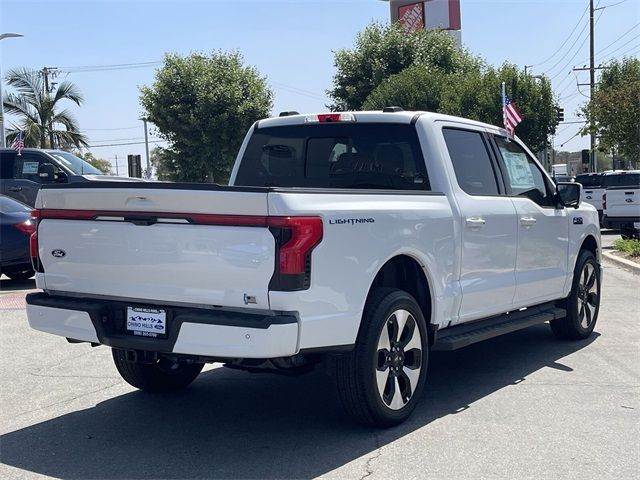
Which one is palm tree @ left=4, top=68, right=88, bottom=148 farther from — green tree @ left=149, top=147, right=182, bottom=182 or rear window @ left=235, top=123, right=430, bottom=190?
rear window @ left=235, top=123, right=430, bottom=190

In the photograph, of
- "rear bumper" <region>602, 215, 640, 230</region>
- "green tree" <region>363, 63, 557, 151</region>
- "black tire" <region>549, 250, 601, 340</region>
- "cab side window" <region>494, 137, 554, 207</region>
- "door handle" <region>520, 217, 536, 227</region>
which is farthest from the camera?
"green tree" <region>363, 63, 557, 151</region>

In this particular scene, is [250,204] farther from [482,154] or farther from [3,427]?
[482,154]

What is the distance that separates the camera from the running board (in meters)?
5.74

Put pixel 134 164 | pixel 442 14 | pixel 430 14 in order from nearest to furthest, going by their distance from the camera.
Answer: pixel 134 164 → pixel 442 14 → pixel 430 14

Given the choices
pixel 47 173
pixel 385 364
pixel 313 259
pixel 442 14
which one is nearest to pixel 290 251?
pixel 313 259

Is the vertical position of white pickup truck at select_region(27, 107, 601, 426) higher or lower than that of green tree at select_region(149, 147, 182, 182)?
lower

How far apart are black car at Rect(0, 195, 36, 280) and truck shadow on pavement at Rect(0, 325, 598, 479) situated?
6.45m

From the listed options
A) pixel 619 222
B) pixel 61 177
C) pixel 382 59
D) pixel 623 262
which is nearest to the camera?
pixel 623 262

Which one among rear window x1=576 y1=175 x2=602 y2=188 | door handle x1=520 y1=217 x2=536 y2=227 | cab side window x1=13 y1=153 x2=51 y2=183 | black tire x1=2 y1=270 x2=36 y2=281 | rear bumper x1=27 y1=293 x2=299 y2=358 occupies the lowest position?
black tire x1=2 y1=270 x2=36 y2=281

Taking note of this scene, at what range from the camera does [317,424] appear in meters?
5.36

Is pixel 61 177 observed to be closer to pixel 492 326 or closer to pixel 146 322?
pixel 492 326

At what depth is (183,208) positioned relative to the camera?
459cm

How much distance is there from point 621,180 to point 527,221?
17.0 metres

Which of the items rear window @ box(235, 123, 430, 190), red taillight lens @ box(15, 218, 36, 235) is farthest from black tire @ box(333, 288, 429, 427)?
red taillight lens @ box(15, 218, 36, 235)
